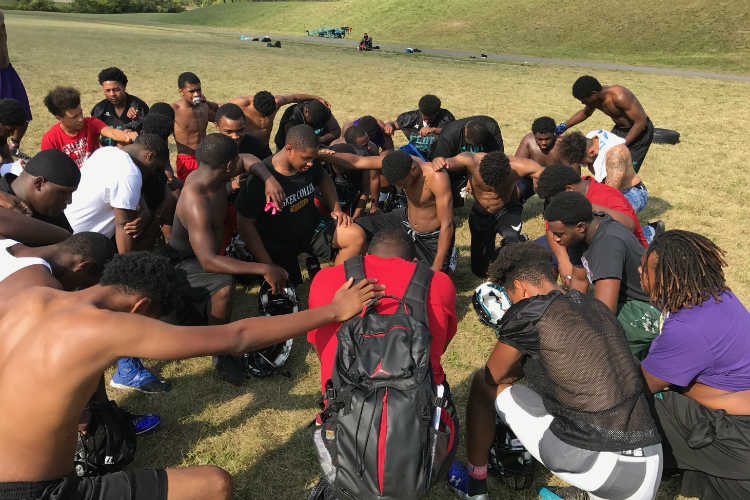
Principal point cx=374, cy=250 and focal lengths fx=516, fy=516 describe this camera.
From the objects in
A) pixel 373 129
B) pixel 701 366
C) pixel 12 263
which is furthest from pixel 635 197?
pixel 12 263

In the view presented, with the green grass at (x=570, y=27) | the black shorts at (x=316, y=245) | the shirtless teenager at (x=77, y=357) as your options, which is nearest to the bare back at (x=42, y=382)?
the shirtless teenager at (x=77, y=357)

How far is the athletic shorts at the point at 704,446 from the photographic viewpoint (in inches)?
122

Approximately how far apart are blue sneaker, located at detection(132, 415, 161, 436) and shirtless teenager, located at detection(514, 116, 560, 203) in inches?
211

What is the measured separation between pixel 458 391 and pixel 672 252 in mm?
2269

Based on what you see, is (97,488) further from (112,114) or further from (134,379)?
(112,114)

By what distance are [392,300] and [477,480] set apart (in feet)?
4.76

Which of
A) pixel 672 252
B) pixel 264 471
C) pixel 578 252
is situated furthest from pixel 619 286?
pixel 264 471

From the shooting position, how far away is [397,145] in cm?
1214

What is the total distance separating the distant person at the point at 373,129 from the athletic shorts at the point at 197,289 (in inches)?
143

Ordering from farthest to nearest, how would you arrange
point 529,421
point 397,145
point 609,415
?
point 397,145 → point 529,421 → point 609,415

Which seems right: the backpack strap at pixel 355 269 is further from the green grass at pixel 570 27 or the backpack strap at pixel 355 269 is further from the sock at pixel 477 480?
the green grass at pixel 570 27

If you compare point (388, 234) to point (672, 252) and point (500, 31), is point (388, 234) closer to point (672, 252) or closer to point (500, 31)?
point (672, 252)

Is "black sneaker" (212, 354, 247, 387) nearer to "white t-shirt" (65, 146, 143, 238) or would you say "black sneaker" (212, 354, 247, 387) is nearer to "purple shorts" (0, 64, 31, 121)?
"white t-shirt" (65, 146, 143, 238)

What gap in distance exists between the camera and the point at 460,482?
144 inches
